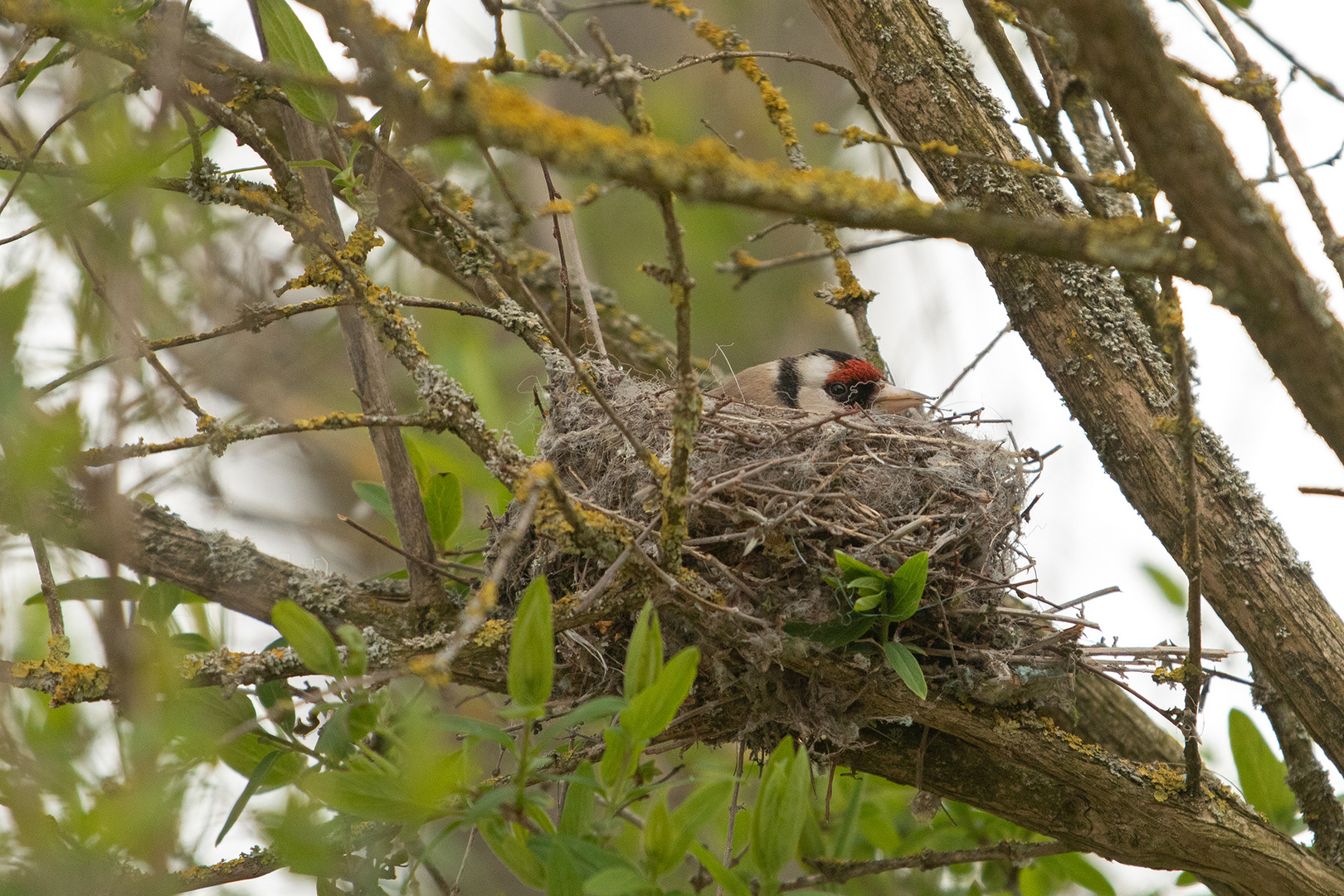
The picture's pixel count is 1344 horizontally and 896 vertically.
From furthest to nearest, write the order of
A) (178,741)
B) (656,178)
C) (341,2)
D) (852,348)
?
(852,348) → (178,741) → (656,178) → (341,2)

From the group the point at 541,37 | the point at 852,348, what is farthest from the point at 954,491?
the point at 541,37

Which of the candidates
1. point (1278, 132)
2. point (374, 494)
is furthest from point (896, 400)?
point (1278, 132)

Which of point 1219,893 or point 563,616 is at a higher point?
point 563,616

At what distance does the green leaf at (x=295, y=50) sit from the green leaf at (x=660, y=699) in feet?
4.31

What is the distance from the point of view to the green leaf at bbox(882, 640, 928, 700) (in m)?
2.29

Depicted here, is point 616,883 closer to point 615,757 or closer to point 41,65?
point 615,757

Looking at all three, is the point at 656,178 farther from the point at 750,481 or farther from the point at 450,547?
the point at 450,547

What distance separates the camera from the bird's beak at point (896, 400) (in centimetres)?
383

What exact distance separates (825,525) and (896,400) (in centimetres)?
142

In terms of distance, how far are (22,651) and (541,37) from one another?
16.7 feet

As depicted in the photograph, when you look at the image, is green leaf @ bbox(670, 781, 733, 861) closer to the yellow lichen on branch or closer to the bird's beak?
the yellow lichen on branch

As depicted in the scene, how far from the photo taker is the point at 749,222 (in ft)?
21.8

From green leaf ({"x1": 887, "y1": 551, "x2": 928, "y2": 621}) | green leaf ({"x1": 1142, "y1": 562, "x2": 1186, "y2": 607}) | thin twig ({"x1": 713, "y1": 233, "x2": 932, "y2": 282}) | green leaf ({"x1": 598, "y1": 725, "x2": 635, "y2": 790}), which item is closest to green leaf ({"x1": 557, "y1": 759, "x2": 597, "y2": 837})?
green leaf ({"x1": 598, "y1": 725, "x2": 635, "y2": 790})

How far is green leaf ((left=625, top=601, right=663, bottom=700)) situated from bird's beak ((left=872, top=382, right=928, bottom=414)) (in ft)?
6.90
